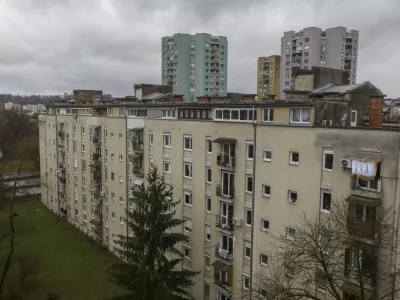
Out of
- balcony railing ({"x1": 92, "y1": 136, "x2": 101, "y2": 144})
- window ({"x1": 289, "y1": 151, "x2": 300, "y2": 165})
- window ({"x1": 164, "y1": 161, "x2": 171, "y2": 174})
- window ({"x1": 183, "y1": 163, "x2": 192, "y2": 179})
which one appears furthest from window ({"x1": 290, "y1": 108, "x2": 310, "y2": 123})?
balcony railing ({"x1": 92, "y1": 136, "x2": 101, "y2": 144})

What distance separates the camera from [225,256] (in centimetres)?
2473

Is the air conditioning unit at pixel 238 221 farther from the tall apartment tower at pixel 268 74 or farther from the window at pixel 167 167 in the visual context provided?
the tall apartment tower at pixel 268 74

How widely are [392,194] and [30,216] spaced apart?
166ft

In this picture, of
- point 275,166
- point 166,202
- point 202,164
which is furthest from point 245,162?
point 166,202

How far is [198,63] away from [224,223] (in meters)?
73.7

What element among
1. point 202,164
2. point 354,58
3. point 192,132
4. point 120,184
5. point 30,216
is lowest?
point 30,216

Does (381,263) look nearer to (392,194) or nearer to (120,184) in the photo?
(392,194)

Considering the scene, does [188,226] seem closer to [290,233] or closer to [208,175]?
[208,175]

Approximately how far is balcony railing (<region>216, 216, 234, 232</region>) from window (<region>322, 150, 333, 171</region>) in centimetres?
824

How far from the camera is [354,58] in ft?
260

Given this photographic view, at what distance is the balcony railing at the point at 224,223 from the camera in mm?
24308

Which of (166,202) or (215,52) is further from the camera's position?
(215,52)

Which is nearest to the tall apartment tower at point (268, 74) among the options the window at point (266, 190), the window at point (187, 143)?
the window at point (187, 143)

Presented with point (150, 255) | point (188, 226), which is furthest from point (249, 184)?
point (150, 255)
